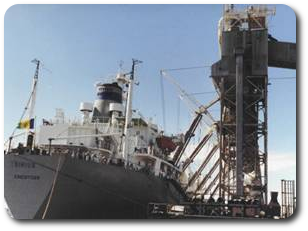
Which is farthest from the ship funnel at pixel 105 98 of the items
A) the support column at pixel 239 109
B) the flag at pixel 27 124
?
the support column at pixel 239 109

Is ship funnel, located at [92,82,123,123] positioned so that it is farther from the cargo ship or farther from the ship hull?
the ship hull

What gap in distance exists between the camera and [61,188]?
71.1 feet

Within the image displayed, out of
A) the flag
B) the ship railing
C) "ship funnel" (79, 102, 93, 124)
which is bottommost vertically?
the ship railing

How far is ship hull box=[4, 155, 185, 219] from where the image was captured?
21.4 meters

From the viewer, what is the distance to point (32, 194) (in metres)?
21.6

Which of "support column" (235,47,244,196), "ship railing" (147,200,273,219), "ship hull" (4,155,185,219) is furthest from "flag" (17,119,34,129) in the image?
"support column" (235,47,244,196)

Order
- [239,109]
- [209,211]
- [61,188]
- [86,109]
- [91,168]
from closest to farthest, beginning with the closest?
1. [209,211]
2. [61,188]
3. [91,168]
4. [239,109]
5. [86,109]

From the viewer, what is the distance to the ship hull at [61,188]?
2141 cm

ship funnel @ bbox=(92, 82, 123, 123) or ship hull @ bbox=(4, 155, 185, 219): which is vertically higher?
ship funnel @ bbox=(92, 82, 123, 123)

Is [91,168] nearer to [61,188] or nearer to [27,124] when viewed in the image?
[61,188]

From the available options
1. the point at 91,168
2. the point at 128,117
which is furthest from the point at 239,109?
the point at 91,168

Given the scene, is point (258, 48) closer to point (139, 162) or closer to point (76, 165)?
point (139, 162)

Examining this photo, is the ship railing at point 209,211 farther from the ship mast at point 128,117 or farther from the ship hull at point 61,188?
the ship mast at point 128,117
